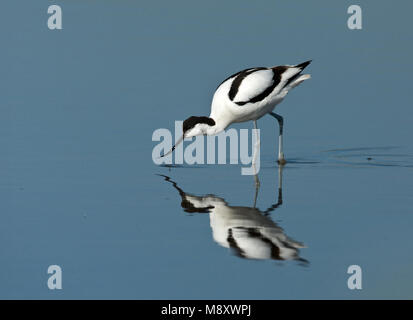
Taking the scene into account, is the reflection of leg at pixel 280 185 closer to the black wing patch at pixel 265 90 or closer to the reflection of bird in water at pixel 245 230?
the reflection of bird in water at pixel 245 230

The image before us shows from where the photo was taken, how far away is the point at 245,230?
7.53 meters

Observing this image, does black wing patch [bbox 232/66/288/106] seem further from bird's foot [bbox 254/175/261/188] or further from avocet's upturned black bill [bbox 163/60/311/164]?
bird's foot [bbox 254/175/261/188]

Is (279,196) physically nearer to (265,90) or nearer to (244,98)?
(244,98)

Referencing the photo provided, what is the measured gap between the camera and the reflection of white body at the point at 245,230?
689 cm

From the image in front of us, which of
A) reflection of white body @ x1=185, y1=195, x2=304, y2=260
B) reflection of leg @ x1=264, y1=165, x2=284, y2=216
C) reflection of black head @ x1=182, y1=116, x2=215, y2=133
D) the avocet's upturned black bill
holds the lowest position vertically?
reflection of white body @ x1=185, y1=195, x2=304, y2=260

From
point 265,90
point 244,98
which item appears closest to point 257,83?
point 265,90

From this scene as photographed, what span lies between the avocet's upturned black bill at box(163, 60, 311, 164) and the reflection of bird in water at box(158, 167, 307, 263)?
5.38 feet

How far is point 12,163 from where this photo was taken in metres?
10.4

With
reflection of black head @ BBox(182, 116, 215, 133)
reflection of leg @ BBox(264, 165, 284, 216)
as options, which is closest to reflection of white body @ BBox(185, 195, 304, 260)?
reflection of leg @ BBox(264, 165, 284, 216)

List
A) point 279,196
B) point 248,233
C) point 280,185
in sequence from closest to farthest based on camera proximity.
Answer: point 248,233 < point 279,196 < point 280,185

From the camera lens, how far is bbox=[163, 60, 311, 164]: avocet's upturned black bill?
1020cm

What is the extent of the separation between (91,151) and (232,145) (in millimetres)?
1936

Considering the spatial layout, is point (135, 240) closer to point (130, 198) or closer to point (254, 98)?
point (130, 198)

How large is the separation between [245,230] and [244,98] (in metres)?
2.97
